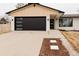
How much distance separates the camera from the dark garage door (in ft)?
94.1

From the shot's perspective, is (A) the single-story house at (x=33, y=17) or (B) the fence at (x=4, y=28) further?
(A) the single-story house at (x=33, y=17)

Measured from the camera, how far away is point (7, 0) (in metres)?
12.1

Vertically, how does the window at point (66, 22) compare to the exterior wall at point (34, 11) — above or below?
below

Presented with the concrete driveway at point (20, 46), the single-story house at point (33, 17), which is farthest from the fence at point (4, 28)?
the concrete driveway at point (20, 46)

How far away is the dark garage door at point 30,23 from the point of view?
28673 mm

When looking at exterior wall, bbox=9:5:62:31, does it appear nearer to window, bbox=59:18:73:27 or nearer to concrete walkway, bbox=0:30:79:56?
window, bbox=59:18:73:27

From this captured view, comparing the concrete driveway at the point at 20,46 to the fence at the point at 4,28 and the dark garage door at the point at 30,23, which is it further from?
the dark garage door at the point at 30,23

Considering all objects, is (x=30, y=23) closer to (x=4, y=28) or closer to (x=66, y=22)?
(x=4, y=28)

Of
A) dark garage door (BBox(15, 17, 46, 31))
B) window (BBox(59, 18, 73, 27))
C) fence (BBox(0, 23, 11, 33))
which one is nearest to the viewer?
fence (BBox(0, 23, 11, 33))

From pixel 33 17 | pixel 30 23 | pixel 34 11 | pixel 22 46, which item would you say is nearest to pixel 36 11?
pixel 34 11

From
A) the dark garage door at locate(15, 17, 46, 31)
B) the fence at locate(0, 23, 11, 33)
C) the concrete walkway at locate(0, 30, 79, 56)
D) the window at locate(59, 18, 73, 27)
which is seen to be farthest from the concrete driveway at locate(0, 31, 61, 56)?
the window at locate(59, 18, 73, 27)

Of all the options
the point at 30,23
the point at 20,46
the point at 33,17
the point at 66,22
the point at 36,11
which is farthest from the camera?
the point at 66,22

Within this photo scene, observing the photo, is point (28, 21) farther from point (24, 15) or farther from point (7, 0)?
point (7, 0)

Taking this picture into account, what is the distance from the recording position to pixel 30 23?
29328mm
